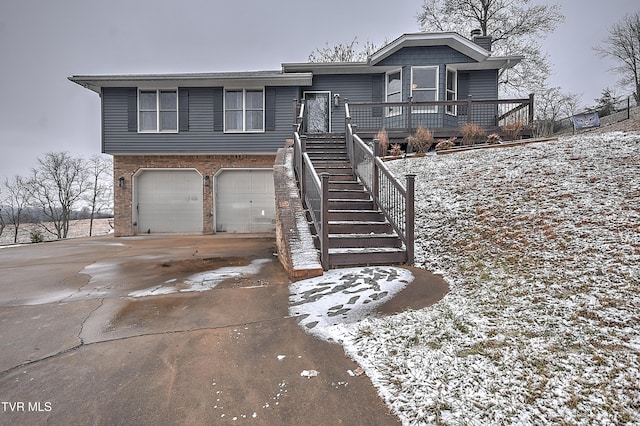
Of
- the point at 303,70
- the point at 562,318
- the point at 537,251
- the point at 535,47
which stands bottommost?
the point at 562,318

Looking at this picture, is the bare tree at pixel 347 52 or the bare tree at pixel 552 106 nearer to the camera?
the bare tree at pixel 552 106

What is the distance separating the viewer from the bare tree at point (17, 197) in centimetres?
2510

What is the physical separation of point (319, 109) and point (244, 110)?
10.1 feet

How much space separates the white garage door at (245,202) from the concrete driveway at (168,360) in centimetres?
839

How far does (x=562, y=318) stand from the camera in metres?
3.08

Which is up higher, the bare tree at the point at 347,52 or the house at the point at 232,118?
the bare tree at the point at 347,52

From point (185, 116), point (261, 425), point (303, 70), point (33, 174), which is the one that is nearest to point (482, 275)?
point (261, 425)

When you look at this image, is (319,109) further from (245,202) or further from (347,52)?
(347,52)

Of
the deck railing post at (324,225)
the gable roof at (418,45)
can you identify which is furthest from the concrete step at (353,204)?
the gable roof at (418,45)

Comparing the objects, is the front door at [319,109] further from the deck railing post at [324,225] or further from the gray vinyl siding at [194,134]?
the deck railing post at [324,225]

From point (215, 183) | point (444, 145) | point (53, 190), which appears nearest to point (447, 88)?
point (444, 145)

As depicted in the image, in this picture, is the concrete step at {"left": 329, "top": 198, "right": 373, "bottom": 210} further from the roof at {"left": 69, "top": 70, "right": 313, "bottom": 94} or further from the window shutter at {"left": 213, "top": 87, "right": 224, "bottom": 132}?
the window shutter at {"left": 213, "top": 87, "right": 224, "bottom": 132}

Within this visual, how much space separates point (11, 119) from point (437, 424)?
56.0 metres

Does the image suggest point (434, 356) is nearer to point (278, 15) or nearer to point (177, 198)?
point (177, 198)
